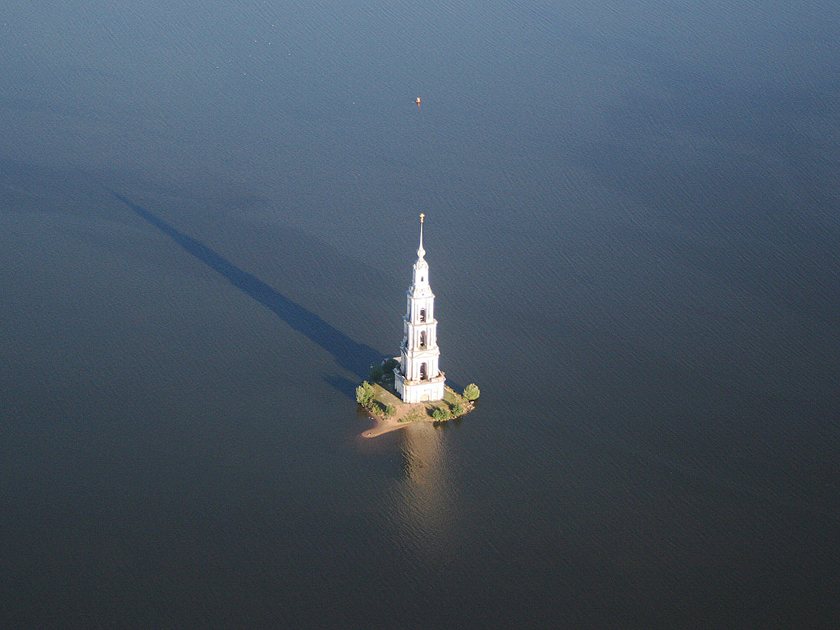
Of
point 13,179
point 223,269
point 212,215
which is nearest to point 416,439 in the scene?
point 223,269

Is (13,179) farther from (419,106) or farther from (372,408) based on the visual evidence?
(372,408)

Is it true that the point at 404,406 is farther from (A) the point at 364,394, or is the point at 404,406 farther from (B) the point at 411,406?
(A) the point at 364,394

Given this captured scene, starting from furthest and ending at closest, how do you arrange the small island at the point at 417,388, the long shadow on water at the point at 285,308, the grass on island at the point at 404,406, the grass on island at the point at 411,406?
the long shadow on water at the point at 285,308 → the grass on island at the point at 411,406 → the grass on island at the point at 404,406 → the small island at the point at 417,388

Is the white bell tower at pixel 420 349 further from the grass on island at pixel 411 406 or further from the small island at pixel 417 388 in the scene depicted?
the grass on island at pixel 411 406

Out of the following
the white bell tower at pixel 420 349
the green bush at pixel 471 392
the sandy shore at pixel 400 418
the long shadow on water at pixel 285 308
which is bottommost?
the sandy shore at pixel 400 418

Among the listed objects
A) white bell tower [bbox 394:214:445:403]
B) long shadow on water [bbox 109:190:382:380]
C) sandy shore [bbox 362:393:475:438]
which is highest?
long shadow on water [bbox 109:190:382:380]

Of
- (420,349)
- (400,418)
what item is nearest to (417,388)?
(400,418)

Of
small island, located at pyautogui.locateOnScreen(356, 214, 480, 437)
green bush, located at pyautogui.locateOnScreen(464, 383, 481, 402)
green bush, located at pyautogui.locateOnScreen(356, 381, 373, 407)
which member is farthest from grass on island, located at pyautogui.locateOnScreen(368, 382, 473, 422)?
green bush, located at pyautogui.locateOnScreen(464, 383, 481, 402)

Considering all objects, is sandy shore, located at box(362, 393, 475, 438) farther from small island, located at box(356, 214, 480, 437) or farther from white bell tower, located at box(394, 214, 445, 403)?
white bell tower, located at box(394, 214, 445, 403)

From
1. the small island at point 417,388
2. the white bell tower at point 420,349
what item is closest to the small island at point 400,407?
the small island at point 417,388
